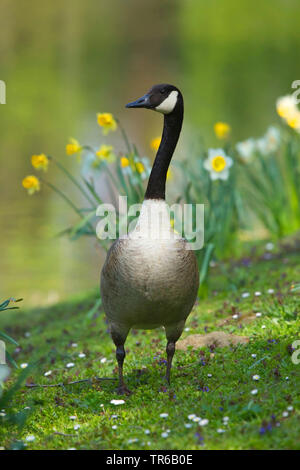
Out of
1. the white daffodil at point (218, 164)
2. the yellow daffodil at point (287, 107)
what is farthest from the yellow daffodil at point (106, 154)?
the yellow daffodil at point (287, 107)

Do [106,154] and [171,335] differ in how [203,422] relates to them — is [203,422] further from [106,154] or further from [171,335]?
[106,154]

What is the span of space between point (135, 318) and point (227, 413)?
2.86 feet

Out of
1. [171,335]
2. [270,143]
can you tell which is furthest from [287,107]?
[171,335]

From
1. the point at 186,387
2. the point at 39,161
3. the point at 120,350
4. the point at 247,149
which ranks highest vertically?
the point at 247,149

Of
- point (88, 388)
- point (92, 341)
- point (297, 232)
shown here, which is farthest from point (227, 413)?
point (297, 232)

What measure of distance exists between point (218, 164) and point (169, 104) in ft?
7.52

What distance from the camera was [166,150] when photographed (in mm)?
4254

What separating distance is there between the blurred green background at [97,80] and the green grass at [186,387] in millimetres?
3568

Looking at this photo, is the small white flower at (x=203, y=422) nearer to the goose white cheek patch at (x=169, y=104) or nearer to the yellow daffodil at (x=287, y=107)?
the goose white cheek patch at (x=169, y=104)

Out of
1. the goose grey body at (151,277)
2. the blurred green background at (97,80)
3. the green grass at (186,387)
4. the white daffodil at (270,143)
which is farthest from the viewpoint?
the blurred green background at (97,80)

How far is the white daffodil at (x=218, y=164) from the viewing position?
6383 millimetres

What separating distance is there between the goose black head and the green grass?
1.86 m

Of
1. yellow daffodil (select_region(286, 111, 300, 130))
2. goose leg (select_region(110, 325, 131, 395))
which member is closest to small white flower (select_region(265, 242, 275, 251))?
yellow daffodil (select_region(286, 111, 300, 130))

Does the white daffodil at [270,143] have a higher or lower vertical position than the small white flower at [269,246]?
higher
